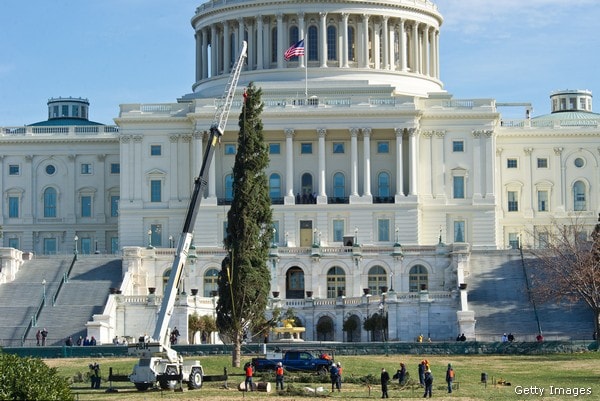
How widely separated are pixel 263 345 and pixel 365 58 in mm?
58868

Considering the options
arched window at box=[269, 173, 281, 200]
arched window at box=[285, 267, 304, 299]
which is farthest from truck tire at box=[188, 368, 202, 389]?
arched window at box=[269, 173, 281, 200]

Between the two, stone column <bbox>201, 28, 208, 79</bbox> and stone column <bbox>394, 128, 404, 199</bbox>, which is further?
stone column <bbox>201, 28, 208, 79</bbox>

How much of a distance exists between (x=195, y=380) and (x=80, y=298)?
124 ft

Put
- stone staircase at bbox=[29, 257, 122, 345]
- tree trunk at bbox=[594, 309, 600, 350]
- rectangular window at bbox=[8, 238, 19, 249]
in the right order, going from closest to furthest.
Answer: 1. tree trunk at bbox=[594, 309, 600, 350]
2. stone staircase at bbox=[29, 257, 122, 345]
3. rectangular window at bbox=[8, 238, 19, 249]

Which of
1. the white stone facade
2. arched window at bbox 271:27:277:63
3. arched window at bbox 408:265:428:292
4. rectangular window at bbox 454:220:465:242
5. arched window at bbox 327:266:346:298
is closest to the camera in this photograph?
arched window at bbox 408:265:428:292

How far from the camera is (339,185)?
142625mm

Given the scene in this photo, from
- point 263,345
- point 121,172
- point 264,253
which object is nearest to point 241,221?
point 264,253

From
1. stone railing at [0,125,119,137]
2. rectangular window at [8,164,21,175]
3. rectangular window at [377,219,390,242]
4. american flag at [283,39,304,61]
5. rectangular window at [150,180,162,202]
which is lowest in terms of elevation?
rectangular window at [377,219,390,242]

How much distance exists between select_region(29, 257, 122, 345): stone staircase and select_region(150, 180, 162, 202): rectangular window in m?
15.7

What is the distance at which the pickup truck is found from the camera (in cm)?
8706

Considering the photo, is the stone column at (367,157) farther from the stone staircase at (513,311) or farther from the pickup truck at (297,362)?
the pickup truck at (297,362)

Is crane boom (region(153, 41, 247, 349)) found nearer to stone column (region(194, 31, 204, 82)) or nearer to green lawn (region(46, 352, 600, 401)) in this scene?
green lawn (region(46, 352, 600, 401))

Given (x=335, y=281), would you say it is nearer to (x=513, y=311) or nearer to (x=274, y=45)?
(x=513, y=311)

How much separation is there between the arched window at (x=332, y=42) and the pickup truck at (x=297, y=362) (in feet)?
225
